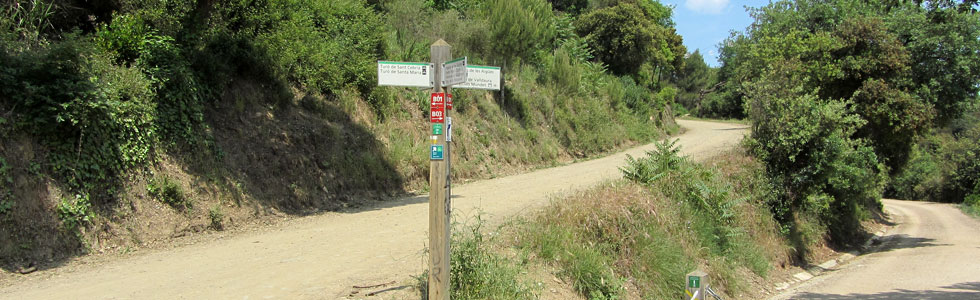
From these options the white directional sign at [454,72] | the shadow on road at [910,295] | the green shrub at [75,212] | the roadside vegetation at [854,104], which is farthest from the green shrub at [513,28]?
the white directional sign at [454,72]

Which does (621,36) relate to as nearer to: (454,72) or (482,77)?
(482,77)

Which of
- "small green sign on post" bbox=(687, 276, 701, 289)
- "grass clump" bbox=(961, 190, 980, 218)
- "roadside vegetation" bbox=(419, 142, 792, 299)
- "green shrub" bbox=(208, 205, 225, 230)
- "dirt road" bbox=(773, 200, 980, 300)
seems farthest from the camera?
"grass clump" bbox=(961, 190, 980, 218)

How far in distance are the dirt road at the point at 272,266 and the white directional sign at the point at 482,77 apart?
2295 millimetres

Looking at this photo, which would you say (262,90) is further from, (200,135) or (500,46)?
(500,46)

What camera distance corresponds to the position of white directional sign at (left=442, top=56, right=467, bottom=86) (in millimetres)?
5148

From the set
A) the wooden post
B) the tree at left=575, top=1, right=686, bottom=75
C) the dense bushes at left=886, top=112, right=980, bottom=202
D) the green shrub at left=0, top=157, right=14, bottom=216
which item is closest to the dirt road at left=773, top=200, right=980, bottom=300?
the wooden post

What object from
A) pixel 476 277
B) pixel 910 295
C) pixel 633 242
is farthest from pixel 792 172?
pixel 476 277

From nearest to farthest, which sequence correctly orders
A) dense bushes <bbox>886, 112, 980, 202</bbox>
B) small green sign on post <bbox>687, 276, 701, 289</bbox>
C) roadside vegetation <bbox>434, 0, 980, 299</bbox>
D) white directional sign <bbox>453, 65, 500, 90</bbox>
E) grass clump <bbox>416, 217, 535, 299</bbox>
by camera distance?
white directional sign <bbox>453, 65, 500, 90</bbox> → grass clump <bbox>416, 217, 535, 299</bbox> → small green sign on post <bbox>687, 276, 701, 289</bbox> → roadside vegetation <bbox>434, 0, 980, 299</bbox> → dense bushes <bbox>886, 112, 980, 202</bbox>

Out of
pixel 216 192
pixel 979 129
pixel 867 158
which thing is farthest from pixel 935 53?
pixel 979 129

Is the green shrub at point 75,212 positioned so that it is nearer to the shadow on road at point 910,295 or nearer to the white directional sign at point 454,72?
the white directional sign at point 454,72

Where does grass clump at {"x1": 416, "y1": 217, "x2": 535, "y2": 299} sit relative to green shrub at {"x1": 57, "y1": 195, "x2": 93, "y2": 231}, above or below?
below

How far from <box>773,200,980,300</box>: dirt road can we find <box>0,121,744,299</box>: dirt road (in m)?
6.36

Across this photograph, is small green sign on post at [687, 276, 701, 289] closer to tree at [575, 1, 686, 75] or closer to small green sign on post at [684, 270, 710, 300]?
small green sign on post at [684, 270, 710, 300]

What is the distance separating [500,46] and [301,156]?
996 centimetres
